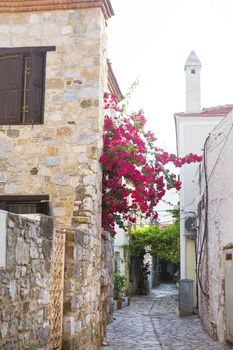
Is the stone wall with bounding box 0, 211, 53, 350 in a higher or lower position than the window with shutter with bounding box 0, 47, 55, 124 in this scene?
lower

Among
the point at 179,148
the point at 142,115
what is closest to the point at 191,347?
the point at 142,115

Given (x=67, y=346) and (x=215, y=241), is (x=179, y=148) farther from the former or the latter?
(x=67, y=346)

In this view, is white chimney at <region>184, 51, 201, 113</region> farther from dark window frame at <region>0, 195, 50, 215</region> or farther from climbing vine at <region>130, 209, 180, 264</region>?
dark window frame at <region>0, 195, 50, 215</region>

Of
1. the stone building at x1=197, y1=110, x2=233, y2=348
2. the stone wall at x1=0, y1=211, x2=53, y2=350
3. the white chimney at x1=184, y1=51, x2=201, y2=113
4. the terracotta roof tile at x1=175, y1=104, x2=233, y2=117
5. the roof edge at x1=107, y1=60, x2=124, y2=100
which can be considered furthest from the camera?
the white chimney at x1=184, y1=51, x2=201, y2=113

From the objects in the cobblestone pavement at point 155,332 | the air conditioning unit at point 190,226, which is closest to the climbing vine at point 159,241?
the air conditioning unit at point 190,226

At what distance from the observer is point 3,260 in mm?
4535

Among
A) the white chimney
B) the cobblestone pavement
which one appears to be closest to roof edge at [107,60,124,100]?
the cobblestone pavement

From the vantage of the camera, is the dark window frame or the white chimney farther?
the white chimney

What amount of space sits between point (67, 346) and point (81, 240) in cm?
159

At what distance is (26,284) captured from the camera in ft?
16.9

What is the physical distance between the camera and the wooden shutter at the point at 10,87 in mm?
8906

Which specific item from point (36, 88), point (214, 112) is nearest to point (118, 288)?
point (214, 112)

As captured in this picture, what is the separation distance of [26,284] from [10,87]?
15.8 feet

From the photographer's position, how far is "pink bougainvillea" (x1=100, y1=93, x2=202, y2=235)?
8.90 meters
